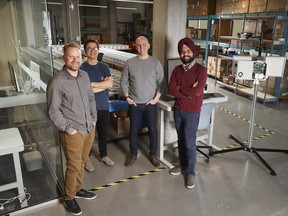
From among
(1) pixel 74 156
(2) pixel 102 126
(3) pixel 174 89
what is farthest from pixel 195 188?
(1) pixel 74 156

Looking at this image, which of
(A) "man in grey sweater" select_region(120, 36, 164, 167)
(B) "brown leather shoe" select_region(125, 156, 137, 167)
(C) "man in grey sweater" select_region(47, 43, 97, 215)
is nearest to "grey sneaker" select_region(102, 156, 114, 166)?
(B) "brown leather shoe" select_region(125, 156, 137, 167)

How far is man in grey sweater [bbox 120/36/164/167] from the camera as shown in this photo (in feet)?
9.53

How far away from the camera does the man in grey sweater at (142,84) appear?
2904 mm

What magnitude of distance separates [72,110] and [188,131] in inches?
49.7

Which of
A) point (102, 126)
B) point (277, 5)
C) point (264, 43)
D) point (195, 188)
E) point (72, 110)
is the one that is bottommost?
point (195, 188)

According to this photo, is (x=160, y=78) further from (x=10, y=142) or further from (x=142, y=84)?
(x=10, y=142)

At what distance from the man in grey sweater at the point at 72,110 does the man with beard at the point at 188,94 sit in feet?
3.06

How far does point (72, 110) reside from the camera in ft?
7.04

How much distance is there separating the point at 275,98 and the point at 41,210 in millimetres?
5482

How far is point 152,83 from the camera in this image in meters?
2.97

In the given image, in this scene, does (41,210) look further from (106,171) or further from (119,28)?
(119,28)

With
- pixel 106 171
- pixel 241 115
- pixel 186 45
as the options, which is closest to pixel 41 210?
pixel 106 171

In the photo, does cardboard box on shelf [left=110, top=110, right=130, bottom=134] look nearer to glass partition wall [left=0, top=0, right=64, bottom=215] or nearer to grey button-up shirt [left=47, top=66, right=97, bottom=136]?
glass partition wall [left=0, top=0, right=64, bottom=215]

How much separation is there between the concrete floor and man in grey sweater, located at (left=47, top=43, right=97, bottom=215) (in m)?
0.40
